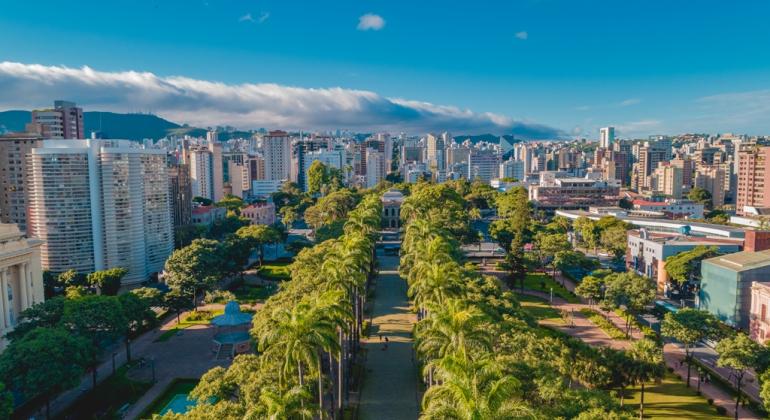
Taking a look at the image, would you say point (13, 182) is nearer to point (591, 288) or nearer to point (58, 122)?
point (58, 122)

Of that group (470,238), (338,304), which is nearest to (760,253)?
(470,238)

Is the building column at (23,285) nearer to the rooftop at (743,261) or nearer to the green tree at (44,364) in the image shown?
the green tree at (44,364)

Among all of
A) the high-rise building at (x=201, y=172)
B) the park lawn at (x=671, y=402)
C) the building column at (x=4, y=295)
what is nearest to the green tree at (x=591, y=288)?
the park lawn at (x=671, y=402)

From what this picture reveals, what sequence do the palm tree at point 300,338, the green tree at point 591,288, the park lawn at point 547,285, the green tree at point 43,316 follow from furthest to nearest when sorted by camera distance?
the park lawn at point 547,285 < the green tree at point 591,288 < the green tree at point 43,316 < the palm tree at point 300,338

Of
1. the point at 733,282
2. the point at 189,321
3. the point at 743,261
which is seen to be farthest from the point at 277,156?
the point at 733,282

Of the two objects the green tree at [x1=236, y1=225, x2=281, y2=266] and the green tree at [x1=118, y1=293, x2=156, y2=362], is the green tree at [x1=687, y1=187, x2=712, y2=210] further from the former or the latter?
the green tree at [x1=118, y1=293, x2=156, y2=362]
